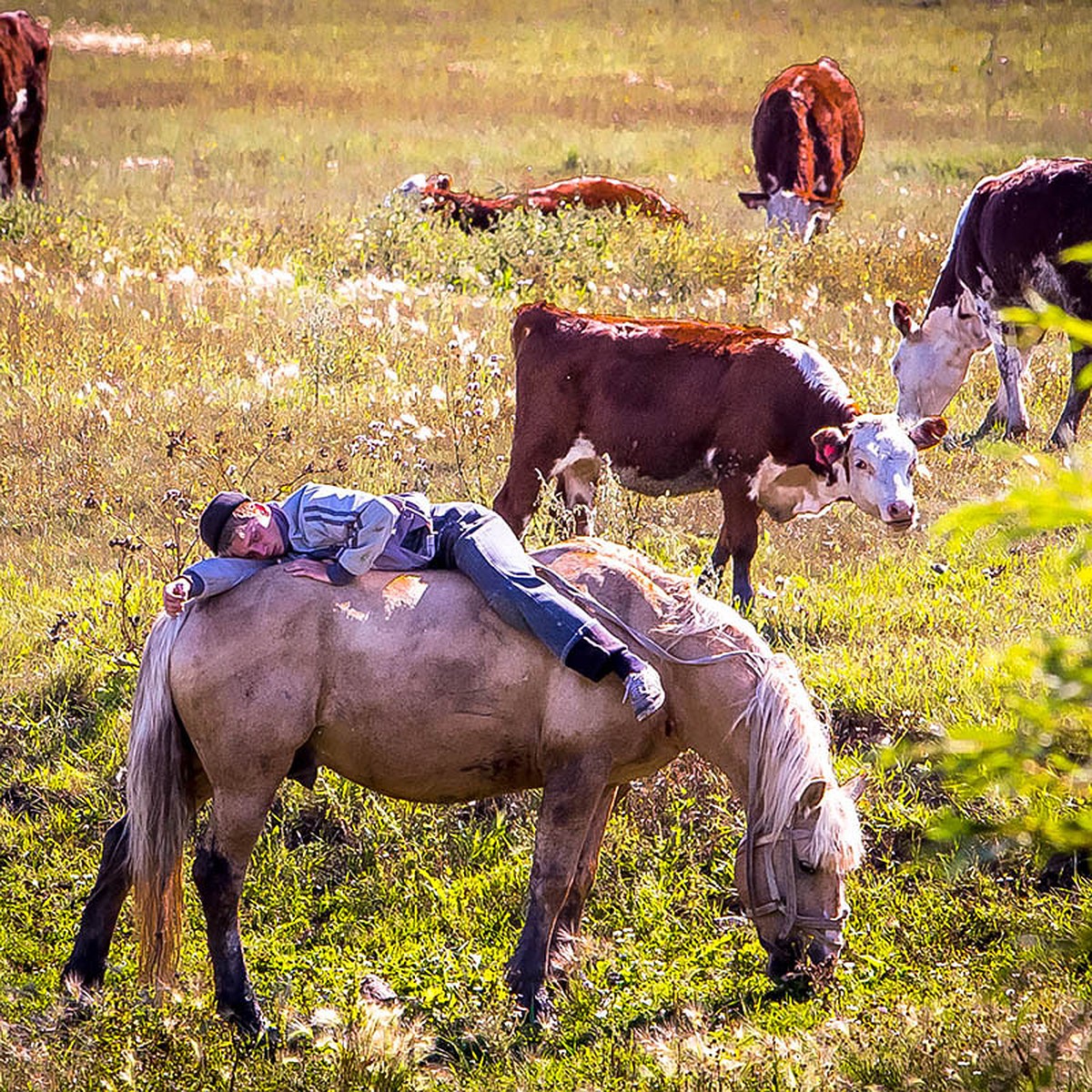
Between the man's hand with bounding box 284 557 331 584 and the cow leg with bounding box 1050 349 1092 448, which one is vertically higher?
the man's hand with bounding box 284 557 331 584

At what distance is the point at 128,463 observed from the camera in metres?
11.0

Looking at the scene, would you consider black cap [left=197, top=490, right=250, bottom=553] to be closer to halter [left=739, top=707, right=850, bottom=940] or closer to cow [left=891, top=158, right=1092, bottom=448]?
halter [left=739, top=707, right=850, bottom=940]

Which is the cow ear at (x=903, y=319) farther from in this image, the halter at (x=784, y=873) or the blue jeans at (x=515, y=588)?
the halter at (x=784, y=873)

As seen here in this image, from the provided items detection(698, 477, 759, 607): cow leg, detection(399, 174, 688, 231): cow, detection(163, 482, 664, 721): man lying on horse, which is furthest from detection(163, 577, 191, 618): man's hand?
detection(399, 174, 688, 231): cow

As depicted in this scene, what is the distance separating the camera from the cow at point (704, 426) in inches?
338

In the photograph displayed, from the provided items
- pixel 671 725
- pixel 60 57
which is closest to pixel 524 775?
pixel 671 725

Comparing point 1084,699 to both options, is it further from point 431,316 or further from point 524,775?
point 431,316

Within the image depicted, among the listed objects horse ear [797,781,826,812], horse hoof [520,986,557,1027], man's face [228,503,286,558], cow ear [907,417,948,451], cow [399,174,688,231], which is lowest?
horse hoof [520,986,557,1027]

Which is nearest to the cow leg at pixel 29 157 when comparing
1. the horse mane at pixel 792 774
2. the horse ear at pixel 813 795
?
the horse mane at pixel 792 774

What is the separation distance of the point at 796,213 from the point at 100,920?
700 inches

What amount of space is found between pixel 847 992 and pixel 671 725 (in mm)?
1164

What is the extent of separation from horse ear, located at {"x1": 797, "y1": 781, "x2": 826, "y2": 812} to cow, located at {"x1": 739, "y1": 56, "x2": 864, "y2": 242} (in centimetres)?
1730

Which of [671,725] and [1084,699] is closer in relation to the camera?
[1084,699]

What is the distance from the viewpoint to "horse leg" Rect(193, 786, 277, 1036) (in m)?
5.66
